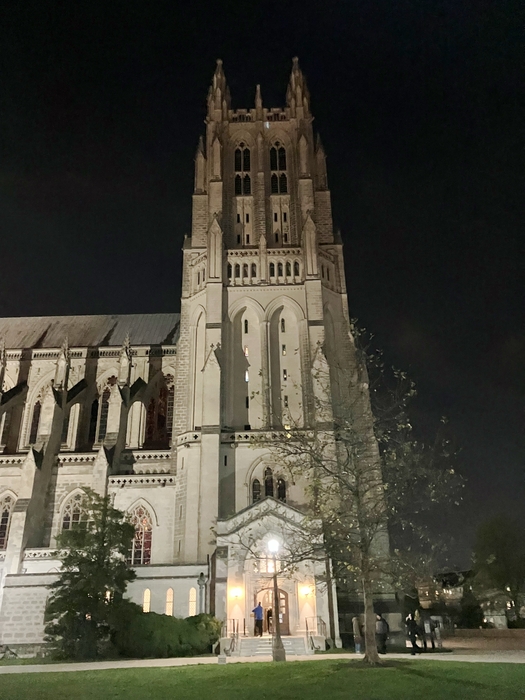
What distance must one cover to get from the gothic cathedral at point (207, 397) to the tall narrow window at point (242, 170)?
19 centimetres

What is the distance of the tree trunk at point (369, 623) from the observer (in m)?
20.2

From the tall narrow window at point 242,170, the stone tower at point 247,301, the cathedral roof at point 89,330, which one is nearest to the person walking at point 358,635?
the stone tower at point 247,301

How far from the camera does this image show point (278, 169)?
181 feet

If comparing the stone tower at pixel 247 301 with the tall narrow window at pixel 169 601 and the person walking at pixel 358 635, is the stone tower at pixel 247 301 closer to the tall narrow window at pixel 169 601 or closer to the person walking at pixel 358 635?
the tall narrow window at pixel 169 601

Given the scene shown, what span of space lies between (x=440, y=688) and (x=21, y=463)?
125 feet

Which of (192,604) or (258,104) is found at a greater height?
(258,104)

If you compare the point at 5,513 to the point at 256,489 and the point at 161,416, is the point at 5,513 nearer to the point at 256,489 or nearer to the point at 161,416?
the point at 161,416

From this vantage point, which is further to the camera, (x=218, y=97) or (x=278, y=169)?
(x=218, y=97)

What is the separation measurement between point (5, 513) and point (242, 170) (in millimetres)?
35374

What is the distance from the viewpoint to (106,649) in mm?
27891

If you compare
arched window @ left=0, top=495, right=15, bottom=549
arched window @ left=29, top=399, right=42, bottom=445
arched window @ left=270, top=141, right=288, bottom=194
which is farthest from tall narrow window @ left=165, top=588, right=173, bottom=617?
arched window @ left=270, top=141, right=288, bottom=194

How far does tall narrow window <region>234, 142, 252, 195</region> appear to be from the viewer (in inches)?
2120

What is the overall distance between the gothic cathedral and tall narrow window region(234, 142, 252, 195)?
7.5 inches

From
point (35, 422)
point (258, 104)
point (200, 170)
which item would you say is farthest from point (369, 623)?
point (258, 104)
